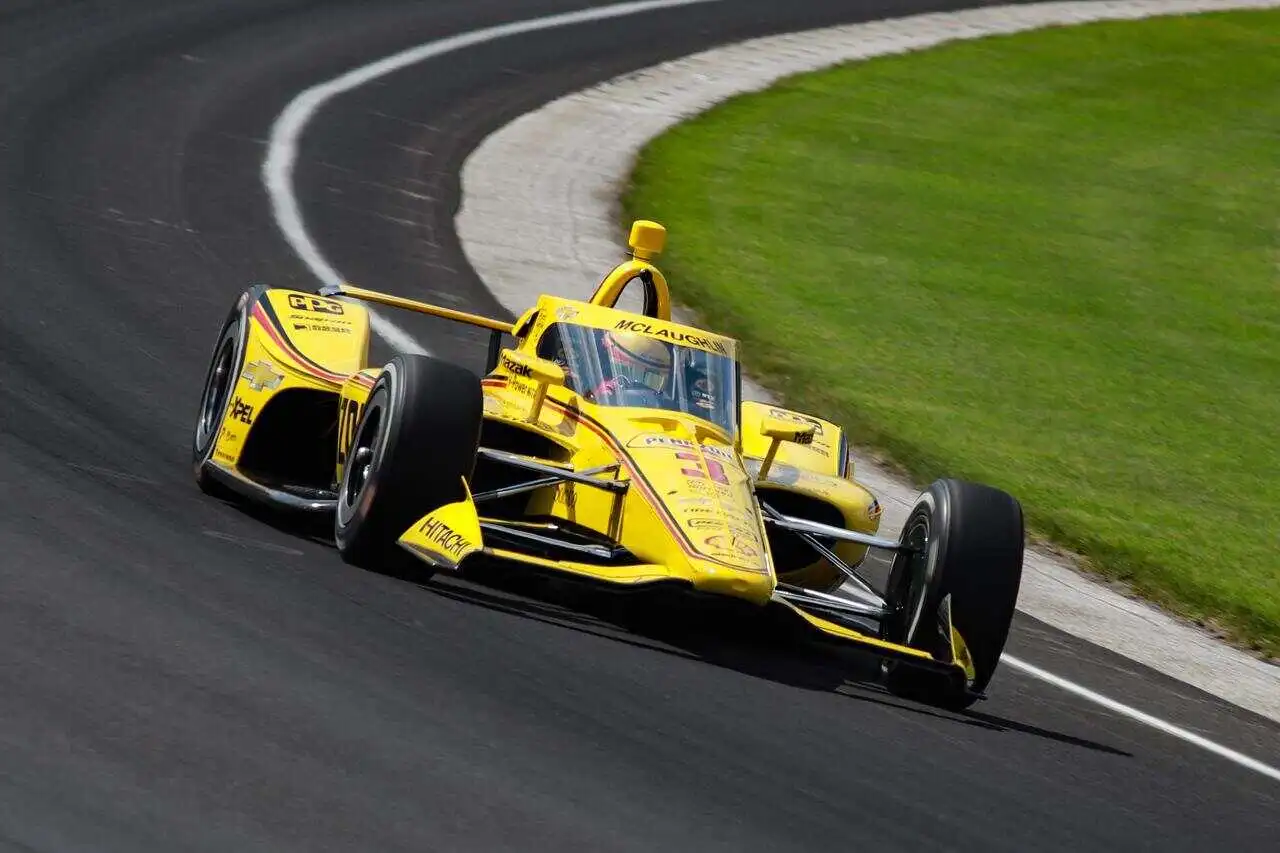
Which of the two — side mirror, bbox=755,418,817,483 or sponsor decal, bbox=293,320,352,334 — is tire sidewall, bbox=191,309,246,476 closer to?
sponsor decal, bbox=293,320,352,334

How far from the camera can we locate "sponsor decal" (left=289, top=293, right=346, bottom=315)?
10.4m

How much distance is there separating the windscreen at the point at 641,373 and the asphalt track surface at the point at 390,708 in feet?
3.03

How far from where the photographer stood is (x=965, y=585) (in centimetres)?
850

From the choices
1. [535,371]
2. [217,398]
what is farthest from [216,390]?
[535,371]

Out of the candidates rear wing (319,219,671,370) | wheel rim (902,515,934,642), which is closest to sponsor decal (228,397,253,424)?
rear wing (319,219,671,370)

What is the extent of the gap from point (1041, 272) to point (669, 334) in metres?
9.71

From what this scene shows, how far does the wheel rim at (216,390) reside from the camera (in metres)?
10.0

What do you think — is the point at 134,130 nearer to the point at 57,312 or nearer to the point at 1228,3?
the point at 57,312

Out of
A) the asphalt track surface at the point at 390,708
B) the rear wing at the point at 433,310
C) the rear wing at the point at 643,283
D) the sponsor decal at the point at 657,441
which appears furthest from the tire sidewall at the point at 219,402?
the sponsor decal at the point at 657,441

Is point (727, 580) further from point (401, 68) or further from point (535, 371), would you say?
point (401, 68)

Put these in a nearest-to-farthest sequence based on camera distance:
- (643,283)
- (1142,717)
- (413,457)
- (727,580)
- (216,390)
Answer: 1. (727,580)
2. (413,457)
3. (1142,717)
4. (216,390)
5. (643,283)

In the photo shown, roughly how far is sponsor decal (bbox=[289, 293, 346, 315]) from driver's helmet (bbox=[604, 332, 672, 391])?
5.76ft

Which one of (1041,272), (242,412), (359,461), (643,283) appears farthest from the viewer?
(1041,272)

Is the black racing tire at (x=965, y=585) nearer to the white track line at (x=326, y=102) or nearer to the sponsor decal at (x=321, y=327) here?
the sponsor decal at (x=321, y=327)
